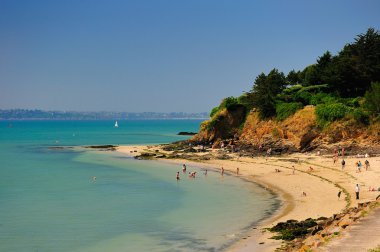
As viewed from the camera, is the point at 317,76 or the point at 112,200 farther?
the point at 317,76

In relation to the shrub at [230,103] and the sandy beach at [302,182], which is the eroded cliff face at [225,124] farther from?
the sandy beach at [302,182]

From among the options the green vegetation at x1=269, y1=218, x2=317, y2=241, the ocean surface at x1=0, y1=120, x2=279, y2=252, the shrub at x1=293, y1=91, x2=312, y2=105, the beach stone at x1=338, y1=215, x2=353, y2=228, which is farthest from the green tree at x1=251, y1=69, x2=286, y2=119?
the beach stone at x1=338, y1=215, x2=353, y2=228

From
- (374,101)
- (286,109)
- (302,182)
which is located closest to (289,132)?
(286,109)

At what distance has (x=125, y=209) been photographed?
34.3 metres

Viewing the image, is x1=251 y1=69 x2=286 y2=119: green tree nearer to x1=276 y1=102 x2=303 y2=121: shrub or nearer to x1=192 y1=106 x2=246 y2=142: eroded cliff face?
x1=276 y1=102 x2=303 y2=121: shrub

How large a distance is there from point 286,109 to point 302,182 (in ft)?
91.3

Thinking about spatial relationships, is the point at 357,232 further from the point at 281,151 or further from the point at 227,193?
the point at 281,151

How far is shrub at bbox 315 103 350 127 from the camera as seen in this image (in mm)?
60812

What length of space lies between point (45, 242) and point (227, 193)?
18.3 meters

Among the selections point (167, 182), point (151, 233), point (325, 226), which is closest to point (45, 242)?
point (151, 233)

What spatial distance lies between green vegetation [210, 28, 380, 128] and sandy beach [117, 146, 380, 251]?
8289 millimetres

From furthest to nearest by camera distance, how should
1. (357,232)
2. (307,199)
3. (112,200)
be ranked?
(112,200), (307,199), (357,232)

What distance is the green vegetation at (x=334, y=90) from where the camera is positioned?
6078cm

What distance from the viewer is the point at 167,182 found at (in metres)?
47.7
